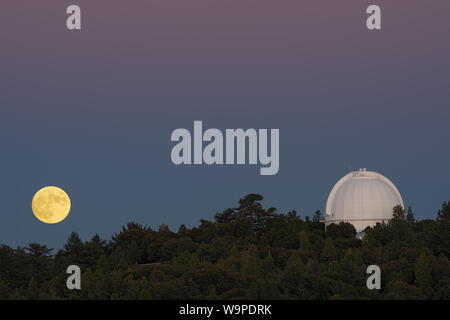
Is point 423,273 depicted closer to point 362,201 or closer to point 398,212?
point 398,212

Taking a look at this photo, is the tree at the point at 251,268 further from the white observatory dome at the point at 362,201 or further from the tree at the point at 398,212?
the white observatory dome at the point at 362,201

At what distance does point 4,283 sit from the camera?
9288cm

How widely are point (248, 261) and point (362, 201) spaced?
2641cm

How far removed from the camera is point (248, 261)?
8719cm

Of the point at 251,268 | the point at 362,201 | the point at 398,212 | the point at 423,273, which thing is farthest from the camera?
the point at 362,201

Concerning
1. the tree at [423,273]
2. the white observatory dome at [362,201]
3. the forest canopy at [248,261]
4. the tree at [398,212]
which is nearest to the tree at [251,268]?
the forest canopy at [248,261]

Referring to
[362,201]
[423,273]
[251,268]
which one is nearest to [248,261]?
[251,268]

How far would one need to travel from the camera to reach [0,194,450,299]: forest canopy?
263 feet

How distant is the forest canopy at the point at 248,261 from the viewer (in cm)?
8006

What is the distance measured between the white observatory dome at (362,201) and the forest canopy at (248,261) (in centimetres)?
207

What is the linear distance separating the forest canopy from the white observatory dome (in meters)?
2.07

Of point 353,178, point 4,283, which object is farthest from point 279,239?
point 4,283
